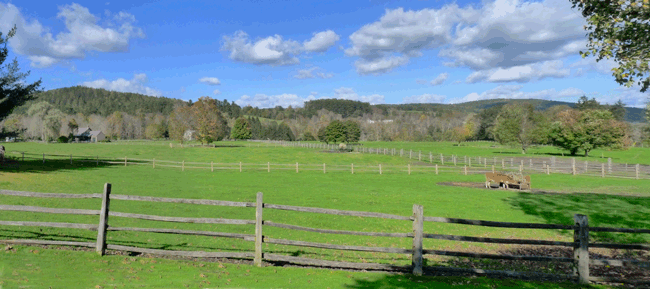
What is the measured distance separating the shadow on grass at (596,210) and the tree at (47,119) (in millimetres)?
119987

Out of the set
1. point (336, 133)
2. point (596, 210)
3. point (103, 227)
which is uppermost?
point (336, 133)

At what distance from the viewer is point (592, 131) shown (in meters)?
62.8

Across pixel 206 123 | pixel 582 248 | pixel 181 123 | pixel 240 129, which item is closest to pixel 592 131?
pixel 582 248

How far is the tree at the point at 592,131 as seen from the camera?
61.9 metres

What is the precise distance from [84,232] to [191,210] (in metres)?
5.78

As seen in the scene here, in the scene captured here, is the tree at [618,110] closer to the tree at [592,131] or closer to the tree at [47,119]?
the tree at [592,131]

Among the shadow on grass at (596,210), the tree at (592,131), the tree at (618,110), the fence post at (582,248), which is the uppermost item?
the tree at (618,110)

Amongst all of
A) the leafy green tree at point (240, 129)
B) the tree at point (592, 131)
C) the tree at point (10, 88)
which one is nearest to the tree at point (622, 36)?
the tree at point (10, 88)

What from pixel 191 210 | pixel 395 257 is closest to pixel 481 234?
pixel 395 257

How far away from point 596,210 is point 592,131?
5398 cm

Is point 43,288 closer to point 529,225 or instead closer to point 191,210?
point 529,225

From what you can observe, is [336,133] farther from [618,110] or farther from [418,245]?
[418,245]

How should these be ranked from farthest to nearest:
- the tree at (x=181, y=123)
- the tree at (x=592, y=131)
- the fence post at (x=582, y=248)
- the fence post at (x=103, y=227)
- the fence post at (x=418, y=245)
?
the tree at (x=181, y=123) < the tree at (x=592, y=131) < the fence post at (x=103, y=227) < the fence post at (x=418, y=245) < the fence post at (x=582, y=248)

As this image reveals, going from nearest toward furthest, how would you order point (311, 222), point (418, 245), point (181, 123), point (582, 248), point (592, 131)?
point (582, 248) < point (418, 245) < point (311, 222) < point (592, 131) < point (181, 123)
